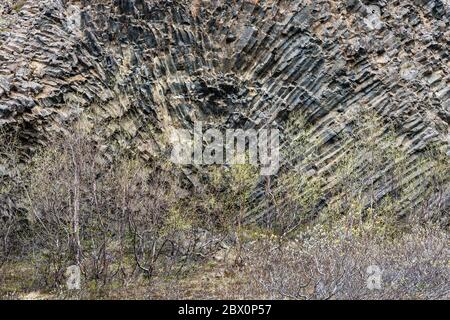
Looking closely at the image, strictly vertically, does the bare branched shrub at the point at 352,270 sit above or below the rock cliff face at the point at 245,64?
below

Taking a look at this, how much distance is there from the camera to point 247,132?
24.1m

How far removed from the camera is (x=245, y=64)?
24.7 meters

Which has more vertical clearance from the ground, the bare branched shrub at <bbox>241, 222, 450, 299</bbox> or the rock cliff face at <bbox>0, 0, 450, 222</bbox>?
the rock cliff face at <bbox>0, 0, 450, 222</bbox>

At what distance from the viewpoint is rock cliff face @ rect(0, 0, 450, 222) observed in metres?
22.4

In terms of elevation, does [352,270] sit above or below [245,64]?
below

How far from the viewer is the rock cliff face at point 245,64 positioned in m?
22.4

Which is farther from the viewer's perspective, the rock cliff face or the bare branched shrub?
the rock cliff face

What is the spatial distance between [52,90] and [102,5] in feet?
15.7

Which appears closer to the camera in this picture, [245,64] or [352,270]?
[352,270]

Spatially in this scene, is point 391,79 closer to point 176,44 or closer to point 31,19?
point 176,44

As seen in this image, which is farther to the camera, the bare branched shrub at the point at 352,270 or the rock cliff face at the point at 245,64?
the rock cliff face at the point at 245,64
